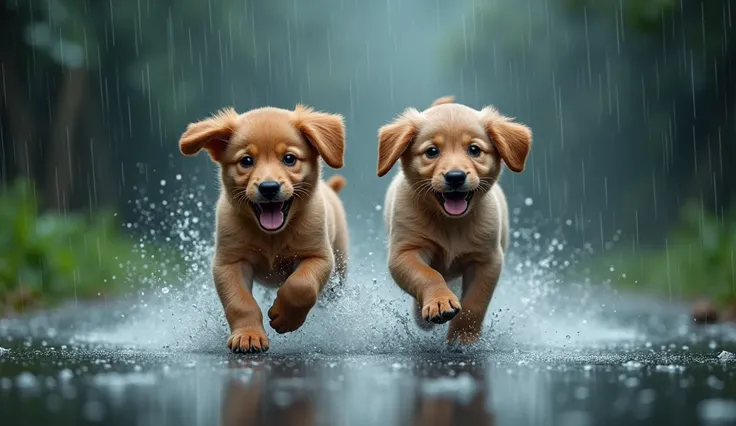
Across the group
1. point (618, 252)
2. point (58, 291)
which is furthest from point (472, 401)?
point (618, 252)

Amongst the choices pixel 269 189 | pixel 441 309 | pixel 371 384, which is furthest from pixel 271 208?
pixel 371 384

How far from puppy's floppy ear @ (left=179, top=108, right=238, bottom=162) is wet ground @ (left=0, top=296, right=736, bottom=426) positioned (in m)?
1.13

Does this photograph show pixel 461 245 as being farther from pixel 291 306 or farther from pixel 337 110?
pixel 337 110

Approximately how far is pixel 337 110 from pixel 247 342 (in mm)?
26487

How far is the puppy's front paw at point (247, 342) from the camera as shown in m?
6.84

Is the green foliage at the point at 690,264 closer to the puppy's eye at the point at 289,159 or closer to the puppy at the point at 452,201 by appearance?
the puppy at the point at 452,201

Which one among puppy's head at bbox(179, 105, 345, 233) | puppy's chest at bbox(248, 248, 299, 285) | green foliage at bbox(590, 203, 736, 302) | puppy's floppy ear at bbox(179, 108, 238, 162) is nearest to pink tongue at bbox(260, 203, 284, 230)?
puppy's head at bbox(179, 105, 345, 233)

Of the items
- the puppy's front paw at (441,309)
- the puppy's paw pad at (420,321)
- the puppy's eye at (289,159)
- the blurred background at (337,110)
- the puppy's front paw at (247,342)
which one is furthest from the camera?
the blurred background at (337,110)

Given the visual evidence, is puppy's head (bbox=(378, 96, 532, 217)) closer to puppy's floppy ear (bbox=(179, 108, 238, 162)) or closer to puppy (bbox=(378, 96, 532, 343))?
puppy (bbox=(378, 96, 532, 343))

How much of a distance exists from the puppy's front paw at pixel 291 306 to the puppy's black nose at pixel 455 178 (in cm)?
96

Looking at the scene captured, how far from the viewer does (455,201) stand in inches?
289

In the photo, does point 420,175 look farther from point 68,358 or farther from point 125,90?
point 125,90

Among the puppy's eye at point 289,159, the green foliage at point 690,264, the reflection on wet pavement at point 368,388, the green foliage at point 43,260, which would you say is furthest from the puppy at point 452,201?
the green foliage at point 43,260

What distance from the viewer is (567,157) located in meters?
27.0
